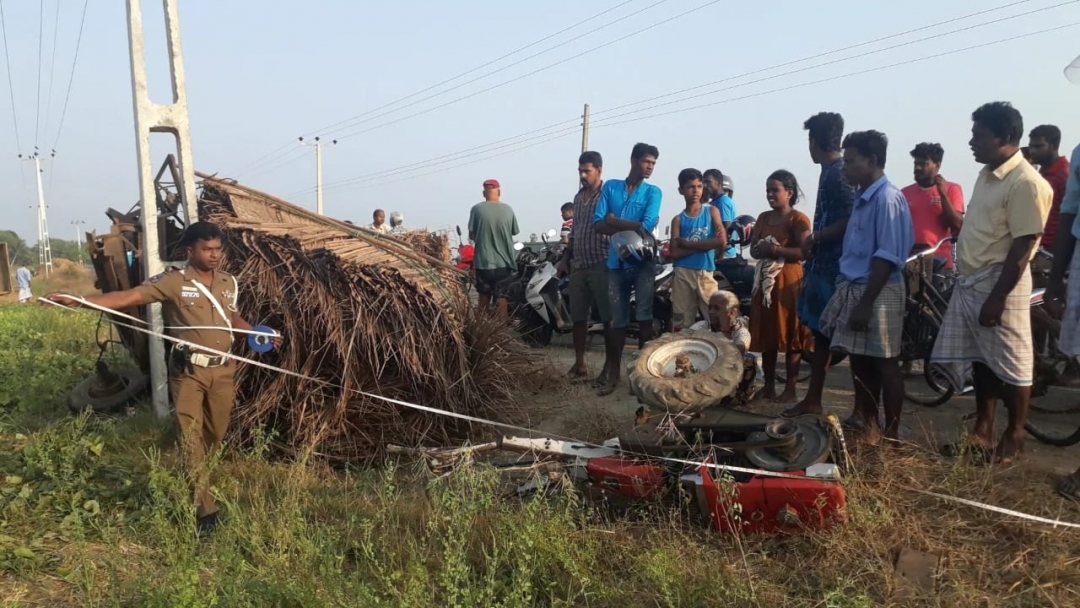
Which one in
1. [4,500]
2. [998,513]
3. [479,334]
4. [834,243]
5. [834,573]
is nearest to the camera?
[834,573]

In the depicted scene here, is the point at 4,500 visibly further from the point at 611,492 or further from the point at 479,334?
the point at 611,492

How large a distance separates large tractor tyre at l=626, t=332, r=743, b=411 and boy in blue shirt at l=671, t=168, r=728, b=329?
1.53 meters

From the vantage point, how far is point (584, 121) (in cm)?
2338

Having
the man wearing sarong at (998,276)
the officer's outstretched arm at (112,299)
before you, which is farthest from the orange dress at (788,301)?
the officer's outstretched arm at (112,299)

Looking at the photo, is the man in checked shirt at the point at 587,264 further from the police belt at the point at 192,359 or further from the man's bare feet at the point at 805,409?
the police belt at the point at 192,359

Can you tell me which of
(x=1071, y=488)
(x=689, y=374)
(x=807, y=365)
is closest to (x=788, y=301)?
(x=689, y=374)

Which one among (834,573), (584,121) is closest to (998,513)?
(834,573)

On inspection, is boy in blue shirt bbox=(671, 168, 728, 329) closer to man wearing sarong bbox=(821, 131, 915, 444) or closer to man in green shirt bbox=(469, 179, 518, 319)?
man wearing sarong bbox=(821, 131, 915, 444)

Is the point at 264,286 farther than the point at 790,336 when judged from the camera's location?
No

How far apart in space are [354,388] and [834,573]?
302 cm

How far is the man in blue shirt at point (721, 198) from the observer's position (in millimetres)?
6832

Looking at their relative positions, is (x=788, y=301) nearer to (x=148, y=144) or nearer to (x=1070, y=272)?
(x=1070, y=272)

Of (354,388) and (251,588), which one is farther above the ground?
(354,388)

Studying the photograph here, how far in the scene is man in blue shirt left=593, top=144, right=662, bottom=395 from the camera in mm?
5758
